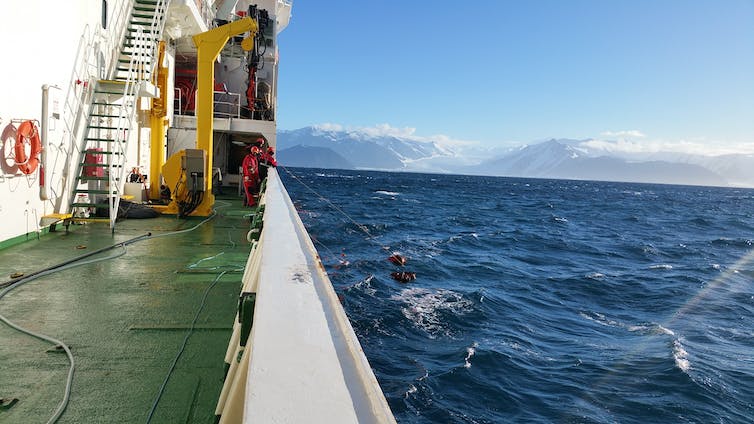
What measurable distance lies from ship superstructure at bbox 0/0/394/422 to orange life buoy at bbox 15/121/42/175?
0.09ft

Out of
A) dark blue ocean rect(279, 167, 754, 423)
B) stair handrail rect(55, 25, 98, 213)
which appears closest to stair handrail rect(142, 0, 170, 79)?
stair handrail rect(55, 25, 98, 213)

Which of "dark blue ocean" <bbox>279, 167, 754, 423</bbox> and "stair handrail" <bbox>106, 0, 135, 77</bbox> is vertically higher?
"stair handrail" <bbox>106, 0, 135, 77</bbox>

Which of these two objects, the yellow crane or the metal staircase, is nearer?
the metal staircase

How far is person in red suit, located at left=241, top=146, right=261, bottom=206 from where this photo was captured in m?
12.4

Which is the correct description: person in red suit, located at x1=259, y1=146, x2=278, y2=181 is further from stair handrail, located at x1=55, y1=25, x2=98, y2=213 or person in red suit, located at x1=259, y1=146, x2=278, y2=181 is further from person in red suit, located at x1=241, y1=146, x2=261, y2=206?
stair handrail, located at x1=55, y1=25, x2=98, y2=213

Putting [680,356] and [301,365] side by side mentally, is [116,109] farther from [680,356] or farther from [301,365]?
[680,356]

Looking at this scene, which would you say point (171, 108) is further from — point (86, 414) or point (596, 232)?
point (596, 232)

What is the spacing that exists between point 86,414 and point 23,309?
220cm

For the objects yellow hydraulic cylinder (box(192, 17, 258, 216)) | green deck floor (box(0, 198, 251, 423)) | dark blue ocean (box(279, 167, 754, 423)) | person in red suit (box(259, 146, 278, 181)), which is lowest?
dark blue ocean (box(279, 167, 754, 423))

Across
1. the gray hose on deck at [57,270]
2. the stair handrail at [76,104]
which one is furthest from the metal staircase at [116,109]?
the gray hose on deck at [57,270]

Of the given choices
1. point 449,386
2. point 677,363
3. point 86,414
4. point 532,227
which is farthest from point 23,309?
point 532,227

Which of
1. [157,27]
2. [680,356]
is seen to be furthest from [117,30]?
[680,356]

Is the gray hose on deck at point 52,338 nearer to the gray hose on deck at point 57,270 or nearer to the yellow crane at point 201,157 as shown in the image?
the gray hose on deck at point 57,270

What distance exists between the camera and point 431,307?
1054cm
